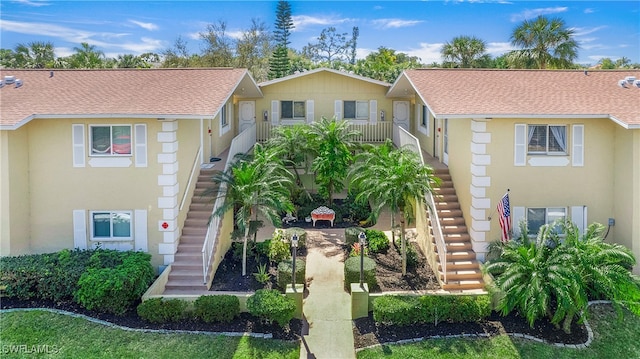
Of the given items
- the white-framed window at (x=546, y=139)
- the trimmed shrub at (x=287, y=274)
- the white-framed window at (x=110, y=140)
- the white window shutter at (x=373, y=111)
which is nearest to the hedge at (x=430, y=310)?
the trimmed shrub at (x=287, y=274)

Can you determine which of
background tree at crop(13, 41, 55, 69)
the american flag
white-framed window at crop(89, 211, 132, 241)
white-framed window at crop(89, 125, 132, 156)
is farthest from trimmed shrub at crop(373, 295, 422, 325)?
background tree at crop(13, 41, 55, 69)

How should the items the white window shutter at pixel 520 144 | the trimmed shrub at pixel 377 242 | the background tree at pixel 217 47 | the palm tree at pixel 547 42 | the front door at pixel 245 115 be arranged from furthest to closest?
the background tree at pixel 217 47 → the palm tree at pixel 547 42 → the front door at pixel 245 115 → the trimmed shrub at pixel 377 242 → the white window shutter at pixel 520 144

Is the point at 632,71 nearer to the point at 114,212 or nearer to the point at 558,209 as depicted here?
the point at 558,209

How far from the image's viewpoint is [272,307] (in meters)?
11.6

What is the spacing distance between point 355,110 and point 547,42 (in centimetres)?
1649

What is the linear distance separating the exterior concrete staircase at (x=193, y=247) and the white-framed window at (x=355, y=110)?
1003cm

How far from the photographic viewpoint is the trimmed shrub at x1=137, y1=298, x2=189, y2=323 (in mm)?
11734

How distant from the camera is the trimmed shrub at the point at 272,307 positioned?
11.6 metres

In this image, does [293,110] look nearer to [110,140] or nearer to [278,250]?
[278,250]

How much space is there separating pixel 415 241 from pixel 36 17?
25.3 metres

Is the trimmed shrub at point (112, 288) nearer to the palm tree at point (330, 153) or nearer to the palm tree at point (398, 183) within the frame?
the palm tree at point (398, 183)

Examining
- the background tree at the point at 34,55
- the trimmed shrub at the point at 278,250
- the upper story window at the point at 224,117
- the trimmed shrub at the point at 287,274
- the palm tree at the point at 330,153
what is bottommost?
the trimmed shrub at the point at 287,274

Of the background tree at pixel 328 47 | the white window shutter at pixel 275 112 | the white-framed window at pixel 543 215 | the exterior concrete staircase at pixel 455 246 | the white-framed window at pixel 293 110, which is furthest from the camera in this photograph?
the background tree at pixel 328 47

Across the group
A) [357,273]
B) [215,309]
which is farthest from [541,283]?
[215,309]
